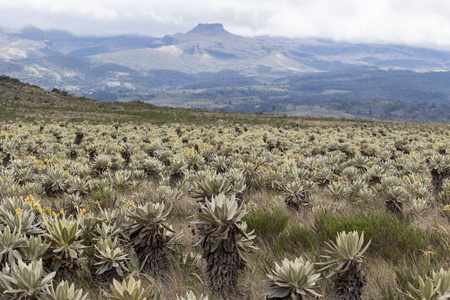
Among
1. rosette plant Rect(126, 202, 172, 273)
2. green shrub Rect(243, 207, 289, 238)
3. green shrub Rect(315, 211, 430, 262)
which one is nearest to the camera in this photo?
rosette plant Rect(126, 202, 172, 273)

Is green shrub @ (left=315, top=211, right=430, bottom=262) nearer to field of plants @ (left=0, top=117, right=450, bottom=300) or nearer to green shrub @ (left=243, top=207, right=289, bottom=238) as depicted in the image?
field of plants @ (left=0, top=117, right=450, bottom=300)

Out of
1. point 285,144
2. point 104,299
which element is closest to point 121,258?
point 104,299

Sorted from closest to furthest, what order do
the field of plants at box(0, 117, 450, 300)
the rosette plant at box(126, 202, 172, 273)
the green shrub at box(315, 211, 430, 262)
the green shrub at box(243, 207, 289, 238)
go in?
1. the field of plants at box(0, 117, 450, 300)
2. the rosette plant at box(126, 202, 172, 273)
3. the green shrub at box(315, 211, 430, 262)
4. the green shrub at box(243, 207, 289, 238)

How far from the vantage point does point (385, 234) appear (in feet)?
12.9

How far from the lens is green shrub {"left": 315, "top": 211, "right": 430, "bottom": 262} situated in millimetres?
3580

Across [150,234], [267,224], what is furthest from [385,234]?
[150,234]

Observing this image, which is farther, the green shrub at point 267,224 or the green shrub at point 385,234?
Result: the green shrub at point 267,224

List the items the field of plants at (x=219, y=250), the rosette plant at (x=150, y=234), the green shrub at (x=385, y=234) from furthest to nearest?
the green shrub at (x=385, y=234)
the rosette plant at (x=150, y=234)
the field of plants at (x=219, y=250)

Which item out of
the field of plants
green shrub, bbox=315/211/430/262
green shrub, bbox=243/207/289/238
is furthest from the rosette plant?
green shrub, bbox=315/211/430/262

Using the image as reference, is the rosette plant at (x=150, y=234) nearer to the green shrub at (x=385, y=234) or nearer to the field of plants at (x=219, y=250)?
the field of plants at (x=219, y=250)

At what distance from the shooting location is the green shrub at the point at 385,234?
3580 mm

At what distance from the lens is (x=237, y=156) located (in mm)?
9586

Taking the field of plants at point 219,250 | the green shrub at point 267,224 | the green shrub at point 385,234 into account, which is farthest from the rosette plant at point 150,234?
the green shrub at point 385,234

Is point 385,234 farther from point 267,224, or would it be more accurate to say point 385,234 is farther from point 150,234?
point 150,234
